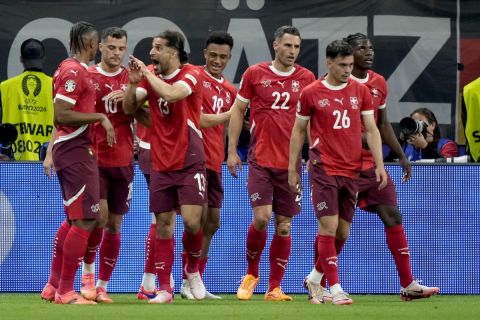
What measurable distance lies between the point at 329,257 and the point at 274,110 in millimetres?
1707

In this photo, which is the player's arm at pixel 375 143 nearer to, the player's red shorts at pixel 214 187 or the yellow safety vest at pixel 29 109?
the player's red shorts at pixel 214 187

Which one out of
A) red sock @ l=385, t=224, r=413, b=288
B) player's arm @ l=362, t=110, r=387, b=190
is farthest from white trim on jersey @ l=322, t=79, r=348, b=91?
red sock @ l=385, t=224, r=413, b=288

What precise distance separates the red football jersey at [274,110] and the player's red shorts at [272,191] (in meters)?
0.08

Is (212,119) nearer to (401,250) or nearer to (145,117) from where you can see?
(145,117)

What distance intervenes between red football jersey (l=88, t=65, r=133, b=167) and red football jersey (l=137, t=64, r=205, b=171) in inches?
21.9

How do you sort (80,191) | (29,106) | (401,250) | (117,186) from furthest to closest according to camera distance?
1. (29,106)
2. (401,250)
3. (117,186)
4. (80,191)

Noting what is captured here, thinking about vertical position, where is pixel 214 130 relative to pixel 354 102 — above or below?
below

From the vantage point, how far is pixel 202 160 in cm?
1274

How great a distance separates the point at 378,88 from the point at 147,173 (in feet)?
7.56

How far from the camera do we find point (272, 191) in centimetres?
1373

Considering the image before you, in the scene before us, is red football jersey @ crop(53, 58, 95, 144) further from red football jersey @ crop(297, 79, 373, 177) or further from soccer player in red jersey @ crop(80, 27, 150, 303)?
red football jersey @ crop(297, 79, 373, 177)

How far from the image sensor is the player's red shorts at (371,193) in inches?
526

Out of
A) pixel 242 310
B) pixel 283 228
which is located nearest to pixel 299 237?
pixel 283 228

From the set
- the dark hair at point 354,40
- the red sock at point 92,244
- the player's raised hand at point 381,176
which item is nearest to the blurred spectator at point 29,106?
the red sock at point 92,244
